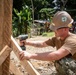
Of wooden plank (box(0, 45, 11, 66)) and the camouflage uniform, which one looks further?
wooden plank (box(0, 45, 11, 66))

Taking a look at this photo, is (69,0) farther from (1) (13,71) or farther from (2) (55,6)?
(1) (13,71)

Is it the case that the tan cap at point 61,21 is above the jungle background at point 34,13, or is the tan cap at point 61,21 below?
above

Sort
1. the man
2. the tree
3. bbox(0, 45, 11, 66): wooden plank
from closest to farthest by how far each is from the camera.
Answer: the man
bbox(0, 45, 11, 66): wooden plank
the tree

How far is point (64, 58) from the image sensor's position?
260cm

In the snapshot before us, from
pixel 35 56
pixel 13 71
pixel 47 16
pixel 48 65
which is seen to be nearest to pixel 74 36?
pixel 35 56

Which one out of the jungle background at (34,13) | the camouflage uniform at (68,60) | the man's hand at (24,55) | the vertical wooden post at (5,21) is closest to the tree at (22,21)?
the jungle background at (34,13)

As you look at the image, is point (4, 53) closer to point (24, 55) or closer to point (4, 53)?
point (4, 53)

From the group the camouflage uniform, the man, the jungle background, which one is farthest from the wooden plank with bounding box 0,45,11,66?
the jungle background

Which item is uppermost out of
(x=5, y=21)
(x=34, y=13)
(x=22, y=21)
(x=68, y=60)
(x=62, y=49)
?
(x=5, y=21)

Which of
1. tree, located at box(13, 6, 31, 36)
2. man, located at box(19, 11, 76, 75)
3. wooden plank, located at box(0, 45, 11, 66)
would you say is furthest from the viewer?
tree, located at box(13, 6, 31, 36)

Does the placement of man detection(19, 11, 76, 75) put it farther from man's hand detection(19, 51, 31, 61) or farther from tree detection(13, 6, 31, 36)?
tree detection(13, 6, 31, 36)

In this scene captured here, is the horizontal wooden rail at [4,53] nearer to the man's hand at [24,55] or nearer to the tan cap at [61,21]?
the man's hand at [24,55]

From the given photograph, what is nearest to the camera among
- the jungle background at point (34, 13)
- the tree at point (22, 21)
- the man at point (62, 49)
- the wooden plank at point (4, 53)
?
the man at point (62, 49)

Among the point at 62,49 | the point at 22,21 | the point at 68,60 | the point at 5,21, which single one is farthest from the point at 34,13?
the point at 62,49
